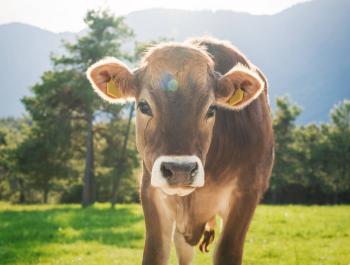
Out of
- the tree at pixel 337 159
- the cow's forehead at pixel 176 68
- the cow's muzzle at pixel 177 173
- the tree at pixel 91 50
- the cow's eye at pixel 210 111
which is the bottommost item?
the tree at pixel 337 159

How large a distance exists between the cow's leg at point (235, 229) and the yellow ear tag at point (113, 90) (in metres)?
1.36

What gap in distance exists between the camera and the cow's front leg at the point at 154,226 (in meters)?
4.26

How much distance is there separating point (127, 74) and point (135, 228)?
851 cm

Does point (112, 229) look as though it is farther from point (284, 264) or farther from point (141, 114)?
point (141, 114)

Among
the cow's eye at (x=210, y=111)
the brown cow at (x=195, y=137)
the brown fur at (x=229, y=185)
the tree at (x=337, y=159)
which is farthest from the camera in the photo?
the tree at (x=337, y=159)

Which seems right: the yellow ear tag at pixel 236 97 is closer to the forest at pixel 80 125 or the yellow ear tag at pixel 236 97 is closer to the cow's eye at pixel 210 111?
the cow's eye at pixel 210 111

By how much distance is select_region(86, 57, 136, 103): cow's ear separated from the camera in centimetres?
380

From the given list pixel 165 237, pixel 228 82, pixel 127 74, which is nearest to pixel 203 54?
pixel 228 82

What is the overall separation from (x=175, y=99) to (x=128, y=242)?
683 centimetres

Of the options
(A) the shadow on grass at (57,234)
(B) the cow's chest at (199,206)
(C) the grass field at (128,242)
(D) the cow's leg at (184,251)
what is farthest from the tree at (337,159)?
(B) the cow's chest at (199,206)

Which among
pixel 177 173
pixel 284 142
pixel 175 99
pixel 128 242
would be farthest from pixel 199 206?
pixel 284 142

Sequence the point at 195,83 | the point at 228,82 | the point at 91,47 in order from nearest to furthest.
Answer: the point at 195,83 → the point at 228,82 → the point at 91,47

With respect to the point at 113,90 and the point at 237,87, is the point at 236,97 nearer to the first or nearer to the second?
the point at 237,87

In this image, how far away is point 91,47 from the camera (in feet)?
79.2
